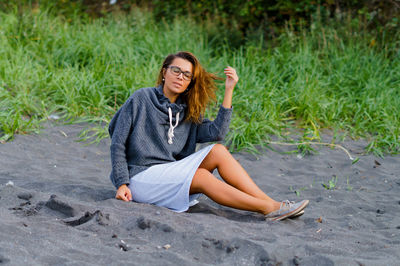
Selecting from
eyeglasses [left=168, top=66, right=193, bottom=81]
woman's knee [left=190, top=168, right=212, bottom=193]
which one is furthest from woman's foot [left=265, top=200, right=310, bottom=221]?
eyeglasses [left=168, top=66, right=193, bottom=81]

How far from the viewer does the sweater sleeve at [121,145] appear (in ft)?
10.6

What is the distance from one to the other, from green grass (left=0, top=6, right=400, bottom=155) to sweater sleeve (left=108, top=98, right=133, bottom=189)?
192 cm

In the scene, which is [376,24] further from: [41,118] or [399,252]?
[399,252]

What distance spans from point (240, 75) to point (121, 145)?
3.62 m

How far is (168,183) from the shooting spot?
10.5ft

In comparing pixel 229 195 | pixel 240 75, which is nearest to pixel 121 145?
pixel 229 195

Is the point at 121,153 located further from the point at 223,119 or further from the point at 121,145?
the point at 223,119

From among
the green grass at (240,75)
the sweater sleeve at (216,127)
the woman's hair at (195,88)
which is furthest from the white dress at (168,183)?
the green grass at (240,75)

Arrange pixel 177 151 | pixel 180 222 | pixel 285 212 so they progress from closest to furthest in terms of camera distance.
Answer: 1. pixel 180 222
2. pixel 285 212
3. pixel 177 151

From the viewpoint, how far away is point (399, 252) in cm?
267

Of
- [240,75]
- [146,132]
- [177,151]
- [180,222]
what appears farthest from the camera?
[240,75]

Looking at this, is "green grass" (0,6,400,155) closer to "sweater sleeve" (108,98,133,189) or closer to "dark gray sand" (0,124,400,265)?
"dark gray sand" (0,124,400,265)

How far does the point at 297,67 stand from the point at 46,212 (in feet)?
14.9

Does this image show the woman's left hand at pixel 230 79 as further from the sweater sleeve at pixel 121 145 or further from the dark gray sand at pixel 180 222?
the dark gray sand at pixel 180 222
